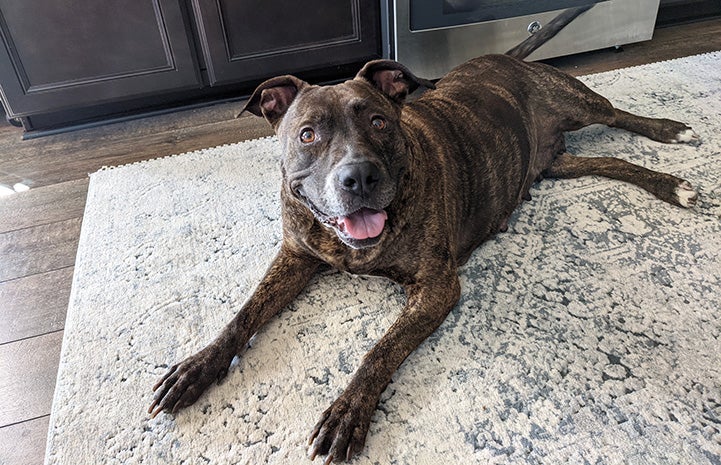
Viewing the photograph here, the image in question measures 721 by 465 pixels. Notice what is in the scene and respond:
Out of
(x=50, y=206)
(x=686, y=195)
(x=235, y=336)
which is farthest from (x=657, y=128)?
(x=50, y=206)

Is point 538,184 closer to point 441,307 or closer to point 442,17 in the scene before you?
point 441,307

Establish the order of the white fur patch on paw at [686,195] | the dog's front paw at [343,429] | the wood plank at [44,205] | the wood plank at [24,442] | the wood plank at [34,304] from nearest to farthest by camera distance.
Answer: the dog's front paw at [343,429] → the wood plank at [24,442] → the wood plank at [34,304] → the white fur patch on paw at [686,195] → the wood plank at [44,205]

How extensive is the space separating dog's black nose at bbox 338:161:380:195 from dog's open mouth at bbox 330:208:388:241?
12cm

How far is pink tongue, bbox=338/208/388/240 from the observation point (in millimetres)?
1582

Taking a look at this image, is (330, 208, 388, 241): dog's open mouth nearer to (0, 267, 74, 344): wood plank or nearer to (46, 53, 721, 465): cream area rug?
(46, 53, 721, 465): cream area rug

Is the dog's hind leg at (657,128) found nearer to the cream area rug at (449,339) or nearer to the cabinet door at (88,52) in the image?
the cream area rug at (449,339)

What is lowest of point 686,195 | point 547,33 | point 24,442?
point 24,442

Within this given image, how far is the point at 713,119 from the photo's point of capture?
107 inches

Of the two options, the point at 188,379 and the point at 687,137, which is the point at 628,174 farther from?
the point at 188,379

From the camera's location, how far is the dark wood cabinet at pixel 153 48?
112 inches

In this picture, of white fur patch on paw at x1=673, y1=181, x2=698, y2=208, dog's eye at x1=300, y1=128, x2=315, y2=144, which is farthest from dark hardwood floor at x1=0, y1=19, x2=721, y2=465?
white fur patch on paw at x1=673, y1=181, x2=698, y2=208

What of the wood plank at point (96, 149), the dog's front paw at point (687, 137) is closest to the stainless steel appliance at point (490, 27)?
the wood plank at point (96, 149)

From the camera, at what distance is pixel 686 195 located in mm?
2164

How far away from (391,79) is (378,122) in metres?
0.22
